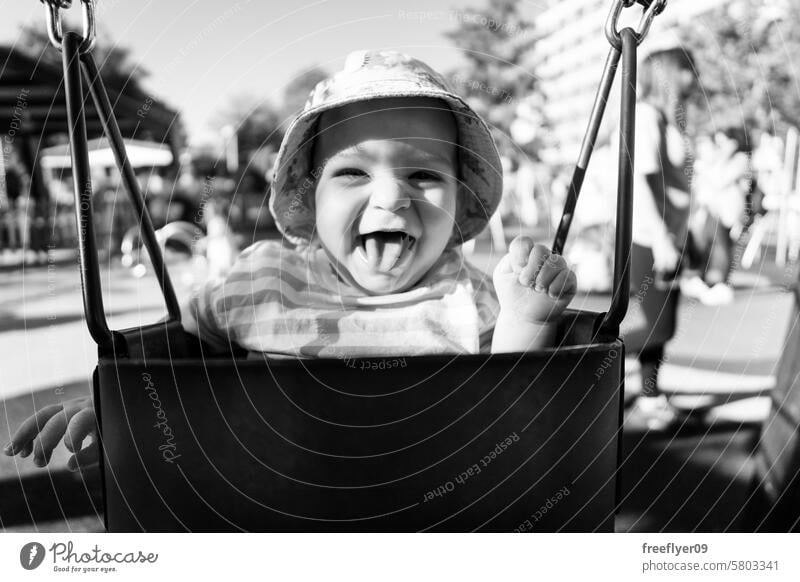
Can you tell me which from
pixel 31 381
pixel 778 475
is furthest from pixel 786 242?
pixel 31 381

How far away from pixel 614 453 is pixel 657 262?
0.92 m

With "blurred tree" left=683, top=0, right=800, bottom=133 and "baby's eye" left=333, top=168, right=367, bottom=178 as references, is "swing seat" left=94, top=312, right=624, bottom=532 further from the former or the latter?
"blurred tree" left=683, top=0, right=800, bottom=133

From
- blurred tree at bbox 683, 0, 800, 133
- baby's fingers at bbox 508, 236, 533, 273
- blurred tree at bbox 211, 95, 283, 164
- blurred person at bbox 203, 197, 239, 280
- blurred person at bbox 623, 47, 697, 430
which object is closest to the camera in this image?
baby's fingers at bbox 508, 236, 533, 273

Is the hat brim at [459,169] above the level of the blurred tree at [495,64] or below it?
below

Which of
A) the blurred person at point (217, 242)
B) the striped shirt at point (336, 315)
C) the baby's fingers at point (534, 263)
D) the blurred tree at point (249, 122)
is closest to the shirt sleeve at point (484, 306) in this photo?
the striped shirt at point (336, 315)

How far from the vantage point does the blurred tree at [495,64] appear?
28.9 inches

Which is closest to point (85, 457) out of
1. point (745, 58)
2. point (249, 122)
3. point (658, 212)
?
point (658, 212)

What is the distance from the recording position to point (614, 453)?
490 mm

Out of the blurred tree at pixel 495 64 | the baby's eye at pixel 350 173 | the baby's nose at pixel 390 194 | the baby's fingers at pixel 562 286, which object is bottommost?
the baby's fingers at pixel 562 286

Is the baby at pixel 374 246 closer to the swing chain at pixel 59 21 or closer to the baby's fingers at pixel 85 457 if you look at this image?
the baby's fingers at pixel 85 457

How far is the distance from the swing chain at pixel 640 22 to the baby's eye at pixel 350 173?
0.24 metres

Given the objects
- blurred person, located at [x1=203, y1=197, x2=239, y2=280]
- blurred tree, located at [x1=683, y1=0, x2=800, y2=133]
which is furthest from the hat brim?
blurred person, located at [x1=203, y1=197, x2=239, y2=280]

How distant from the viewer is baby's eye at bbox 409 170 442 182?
66cm

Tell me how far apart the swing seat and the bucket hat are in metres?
0.29
